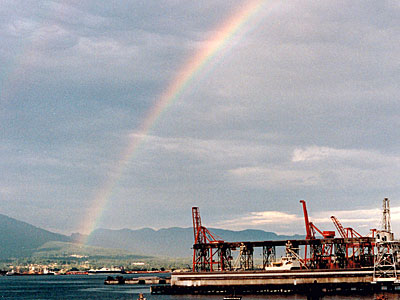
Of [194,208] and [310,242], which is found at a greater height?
[194,208]

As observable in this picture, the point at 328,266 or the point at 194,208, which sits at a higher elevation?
the point at 194,208

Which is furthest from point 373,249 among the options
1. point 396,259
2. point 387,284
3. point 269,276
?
point 269,276

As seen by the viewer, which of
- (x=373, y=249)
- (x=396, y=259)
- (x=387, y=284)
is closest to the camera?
(x=387, y=284)

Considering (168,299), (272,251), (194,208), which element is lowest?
→ (168,299)

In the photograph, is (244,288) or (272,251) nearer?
(244,288)

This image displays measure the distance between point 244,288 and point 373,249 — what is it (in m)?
42.3

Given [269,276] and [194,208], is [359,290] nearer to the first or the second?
[269,276]

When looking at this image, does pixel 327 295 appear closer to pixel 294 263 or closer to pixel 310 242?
pixel 294 263

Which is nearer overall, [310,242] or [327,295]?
[327,295]

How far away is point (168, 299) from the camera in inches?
5507

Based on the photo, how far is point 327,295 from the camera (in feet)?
450

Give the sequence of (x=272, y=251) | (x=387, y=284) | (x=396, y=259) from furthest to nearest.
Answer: (x=272, y=251)
(x=396, y=259)
(x=387, y=284)

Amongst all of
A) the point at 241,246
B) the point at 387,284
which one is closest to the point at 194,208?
the point at 241,246

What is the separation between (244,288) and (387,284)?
120 ft
